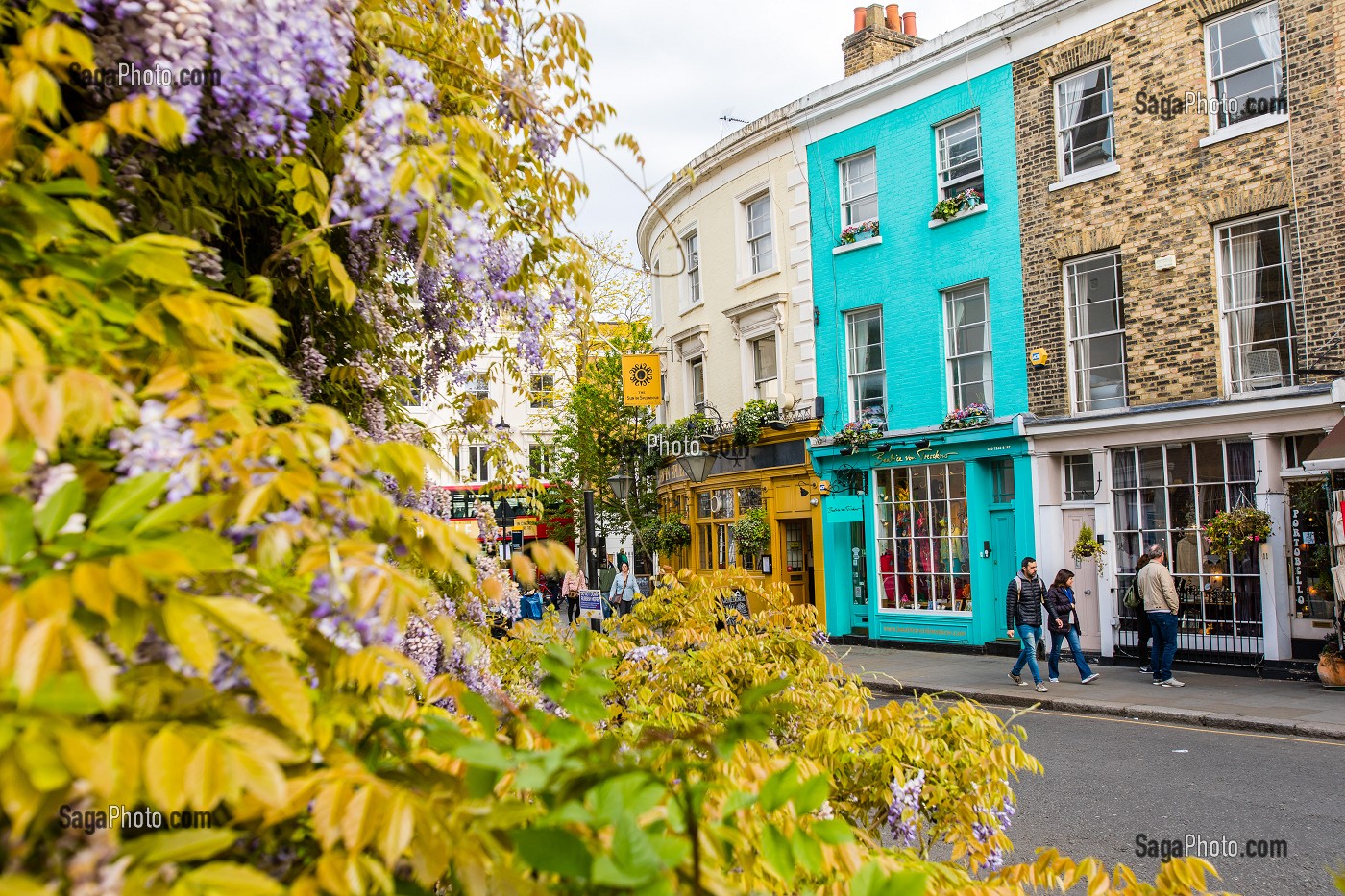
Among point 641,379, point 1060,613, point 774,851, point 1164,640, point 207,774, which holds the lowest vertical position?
point 1164,640

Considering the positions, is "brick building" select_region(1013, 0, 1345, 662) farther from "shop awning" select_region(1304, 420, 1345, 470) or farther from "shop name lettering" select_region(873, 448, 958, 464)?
"shop name lettering" select_region(873, 448, 958, 464)

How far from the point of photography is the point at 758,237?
2214 centimetres

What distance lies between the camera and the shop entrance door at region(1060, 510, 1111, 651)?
15508 millimetres

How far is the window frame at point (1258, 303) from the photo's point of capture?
13172mm

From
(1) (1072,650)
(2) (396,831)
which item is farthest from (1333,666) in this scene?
(2) (396,831)

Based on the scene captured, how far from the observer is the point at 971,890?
7.28 feet

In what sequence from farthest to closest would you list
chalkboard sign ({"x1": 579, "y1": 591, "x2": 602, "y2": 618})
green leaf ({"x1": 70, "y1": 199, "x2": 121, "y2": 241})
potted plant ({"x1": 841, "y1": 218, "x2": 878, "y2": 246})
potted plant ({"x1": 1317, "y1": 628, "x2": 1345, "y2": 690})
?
potted plant ({"x1": 841, "y1": 218, "x2": 878, "y2": 246}) → chalkboard sign ({"x1": 579, "y1": 591, "x2": 602, "y2": 618}) → potted plant ({"x1": 1317, "y1": 628, "x2": 1345, "y2": 690}) → green leaf ({"x1": 70, "y1": 199, "x2": 121, "y2": 241})

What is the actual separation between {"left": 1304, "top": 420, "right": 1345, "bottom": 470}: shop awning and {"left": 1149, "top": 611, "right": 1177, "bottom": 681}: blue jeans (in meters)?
2.64

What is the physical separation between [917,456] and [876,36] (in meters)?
9.44

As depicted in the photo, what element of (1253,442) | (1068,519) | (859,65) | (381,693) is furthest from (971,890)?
(859,65)

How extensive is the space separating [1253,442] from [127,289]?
15110mm

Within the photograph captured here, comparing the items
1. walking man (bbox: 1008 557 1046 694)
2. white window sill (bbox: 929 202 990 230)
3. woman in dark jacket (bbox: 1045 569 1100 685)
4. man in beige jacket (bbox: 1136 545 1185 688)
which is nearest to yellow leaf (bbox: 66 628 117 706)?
walking man (bbox: 1008 557 1046 694)

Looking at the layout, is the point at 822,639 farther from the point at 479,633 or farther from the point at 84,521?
the point at 84,521

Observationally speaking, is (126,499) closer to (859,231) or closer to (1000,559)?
(1000,559)
